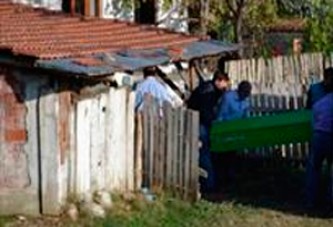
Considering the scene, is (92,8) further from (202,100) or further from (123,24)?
(202,100)

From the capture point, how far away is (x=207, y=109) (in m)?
14.6

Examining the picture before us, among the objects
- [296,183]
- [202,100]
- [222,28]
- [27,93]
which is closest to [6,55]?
[27,93]

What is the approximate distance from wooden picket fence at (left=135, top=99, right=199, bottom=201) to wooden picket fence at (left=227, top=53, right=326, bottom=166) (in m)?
2.55

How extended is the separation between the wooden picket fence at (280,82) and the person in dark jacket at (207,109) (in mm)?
1367

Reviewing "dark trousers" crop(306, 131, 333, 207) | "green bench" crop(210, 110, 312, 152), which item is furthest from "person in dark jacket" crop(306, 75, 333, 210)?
"green bench" crop(210, 110, 312, 152)

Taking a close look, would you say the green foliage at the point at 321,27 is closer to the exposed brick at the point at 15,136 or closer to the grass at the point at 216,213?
the grass at the point at 216,213

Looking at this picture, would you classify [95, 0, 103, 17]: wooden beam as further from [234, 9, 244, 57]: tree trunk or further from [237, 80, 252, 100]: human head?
[237, 80, 252, 100]: human head

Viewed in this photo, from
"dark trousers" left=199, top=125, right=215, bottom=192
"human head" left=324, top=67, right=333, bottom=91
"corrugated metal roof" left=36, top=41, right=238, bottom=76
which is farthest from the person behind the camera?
"dark trousers" left=199, top=125, right=215, bottom=192

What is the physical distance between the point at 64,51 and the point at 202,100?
3.26 m

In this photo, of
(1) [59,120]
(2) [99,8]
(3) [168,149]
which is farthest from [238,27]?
(1) [59,120]

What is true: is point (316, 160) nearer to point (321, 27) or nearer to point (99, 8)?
point (99, 8)

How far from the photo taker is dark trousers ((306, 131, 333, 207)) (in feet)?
43.1

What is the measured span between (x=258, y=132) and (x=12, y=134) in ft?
13.1

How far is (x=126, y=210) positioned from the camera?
12.4 meters
